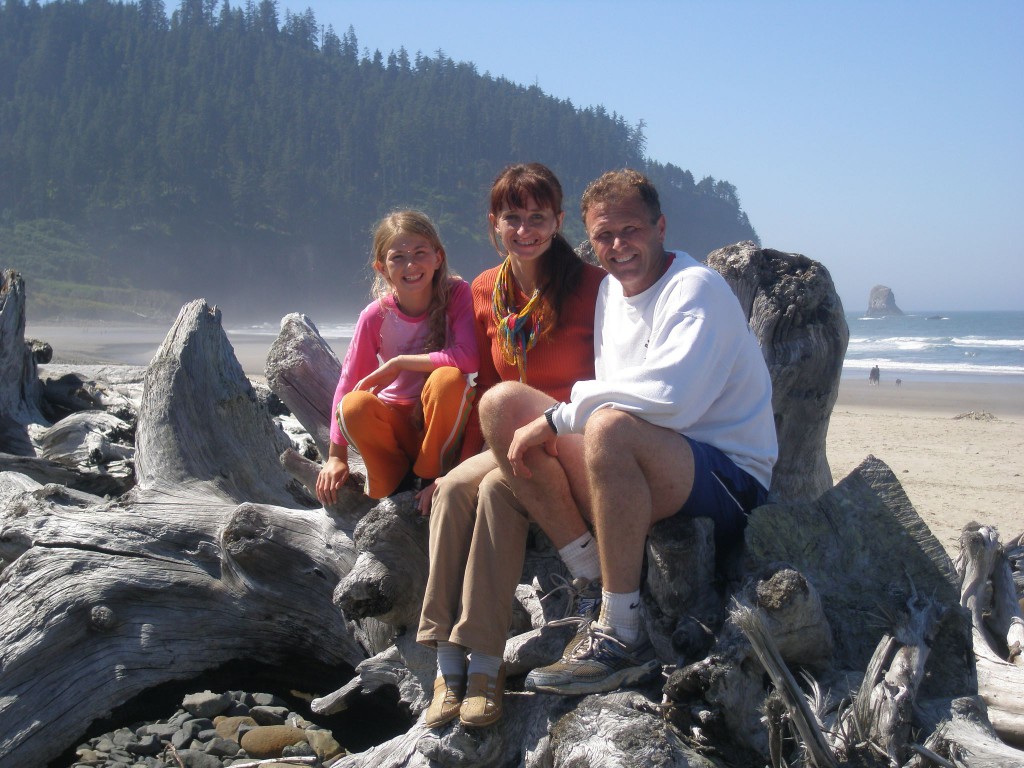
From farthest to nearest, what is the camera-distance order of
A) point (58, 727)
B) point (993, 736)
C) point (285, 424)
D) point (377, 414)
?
point (285, 424), point (58, 727), point (377, 414), point (993, 736)

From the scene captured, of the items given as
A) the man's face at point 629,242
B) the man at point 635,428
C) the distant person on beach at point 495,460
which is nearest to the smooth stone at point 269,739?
the distant person on beach at point 495,460

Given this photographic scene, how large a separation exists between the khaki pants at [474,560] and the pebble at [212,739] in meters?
1.19

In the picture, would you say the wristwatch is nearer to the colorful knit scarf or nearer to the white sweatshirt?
the white sweatshirt

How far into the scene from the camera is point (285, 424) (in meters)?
7.54

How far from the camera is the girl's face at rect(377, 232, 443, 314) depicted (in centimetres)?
379

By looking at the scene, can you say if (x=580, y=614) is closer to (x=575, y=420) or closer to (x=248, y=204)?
(x=575, y=420)

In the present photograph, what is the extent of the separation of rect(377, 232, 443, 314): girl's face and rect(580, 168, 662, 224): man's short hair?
0.88 metres

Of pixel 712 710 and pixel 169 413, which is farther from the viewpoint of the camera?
pixel 169 413

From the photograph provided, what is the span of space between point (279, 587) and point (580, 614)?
171cm

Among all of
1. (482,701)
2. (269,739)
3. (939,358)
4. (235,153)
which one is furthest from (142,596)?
(235,153)

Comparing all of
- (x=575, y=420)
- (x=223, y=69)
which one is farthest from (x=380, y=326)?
(x=223, y=69)

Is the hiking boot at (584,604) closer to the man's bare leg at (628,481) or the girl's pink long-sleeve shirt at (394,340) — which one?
the man's bare leg at (628,481)

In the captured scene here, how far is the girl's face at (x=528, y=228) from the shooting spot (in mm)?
3430

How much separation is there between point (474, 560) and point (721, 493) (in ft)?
2.79
